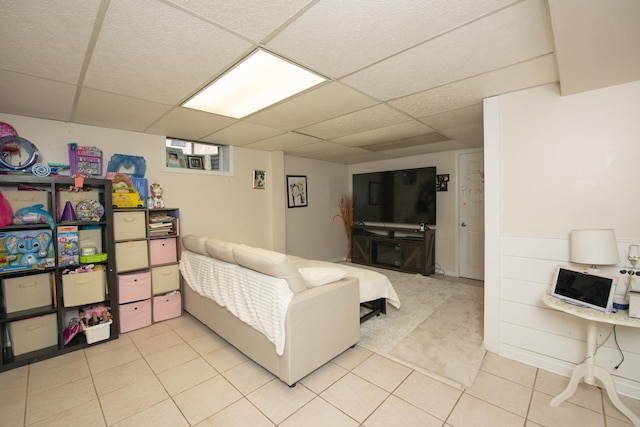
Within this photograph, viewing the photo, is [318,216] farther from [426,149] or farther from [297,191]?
[426,149]

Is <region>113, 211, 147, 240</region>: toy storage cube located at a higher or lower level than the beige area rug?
higher

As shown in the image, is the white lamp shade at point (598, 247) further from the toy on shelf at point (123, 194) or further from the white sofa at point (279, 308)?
the toy on shelf at point (123, 194)

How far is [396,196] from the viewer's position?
5156mm

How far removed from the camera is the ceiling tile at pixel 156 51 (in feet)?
4.16

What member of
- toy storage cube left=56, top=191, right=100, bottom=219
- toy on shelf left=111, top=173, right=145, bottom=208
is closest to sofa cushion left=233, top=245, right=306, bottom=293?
toy on shelf left=111, top=173, right=145, bottom=208

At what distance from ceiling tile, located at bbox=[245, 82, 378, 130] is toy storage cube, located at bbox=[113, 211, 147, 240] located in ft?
5.35

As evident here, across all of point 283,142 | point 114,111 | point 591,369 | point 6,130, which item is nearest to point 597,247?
point 591,369

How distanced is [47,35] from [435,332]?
3.70 metres

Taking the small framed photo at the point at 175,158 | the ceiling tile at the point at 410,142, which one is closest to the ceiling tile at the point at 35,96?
the small framed photo at the point at 175,158

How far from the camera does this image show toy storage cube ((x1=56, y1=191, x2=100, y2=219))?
261 cm

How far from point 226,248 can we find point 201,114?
1.38 meters

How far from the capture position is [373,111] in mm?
2621

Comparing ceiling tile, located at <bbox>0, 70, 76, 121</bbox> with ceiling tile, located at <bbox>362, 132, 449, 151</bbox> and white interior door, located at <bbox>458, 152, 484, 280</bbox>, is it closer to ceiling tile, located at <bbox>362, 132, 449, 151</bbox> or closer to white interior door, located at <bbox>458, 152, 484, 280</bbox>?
ceiling tile, located at <bbox>362, 132, 449, 151</bbox>

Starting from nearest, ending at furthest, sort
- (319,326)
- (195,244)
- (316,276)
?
(319,326), (316,276), (195,244)
